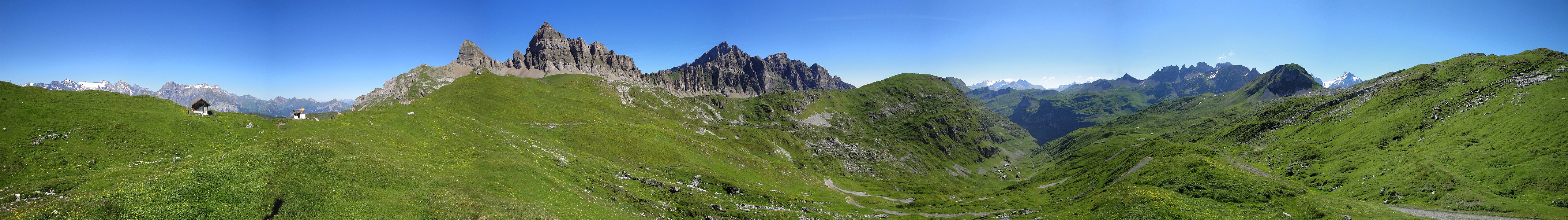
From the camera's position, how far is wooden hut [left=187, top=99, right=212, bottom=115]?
6894 cm

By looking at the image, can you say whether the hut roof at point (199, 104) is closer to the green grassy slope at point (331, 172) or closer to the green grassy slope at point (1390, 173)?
the green grassy slope at point (331, 172)

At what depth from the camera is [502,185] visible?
5656 cm

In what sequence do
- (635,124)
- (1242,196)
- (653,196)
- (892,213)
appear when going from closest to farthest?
1. (653,196)
2. (1242,196)
3. (892,213)
4. (635,124)

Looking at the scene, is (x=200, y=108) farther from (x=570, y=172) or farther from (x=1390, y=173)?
(x=1390, y=173)

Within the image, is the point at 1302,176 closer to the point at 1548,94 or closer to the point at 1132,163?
the point at 1132,163

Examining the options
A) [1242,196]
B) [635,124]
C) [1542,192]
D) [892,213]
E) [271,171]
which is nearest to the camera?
[271,171]

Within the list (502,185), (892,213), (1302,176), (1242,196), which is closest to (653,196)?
(502,185)

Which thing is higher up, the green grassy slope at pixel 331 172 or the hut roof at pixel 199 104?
the hut roof at pixel 199 104

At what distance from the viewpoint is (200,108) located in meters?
77.2

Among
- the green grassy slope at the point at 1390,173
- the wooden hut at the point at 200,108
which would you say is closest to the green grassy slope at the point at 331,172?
the wooden hut at the point at 200,108

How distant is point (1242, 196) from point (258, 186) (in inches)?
5574

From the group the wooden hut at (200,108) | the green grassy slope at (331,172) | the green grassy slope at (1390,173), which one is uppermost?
the wooden hut at (200,108)

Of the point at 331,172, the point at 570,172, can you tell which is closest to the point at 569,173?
the point at 570,172

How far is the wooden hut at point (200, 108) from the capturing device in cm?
6894
